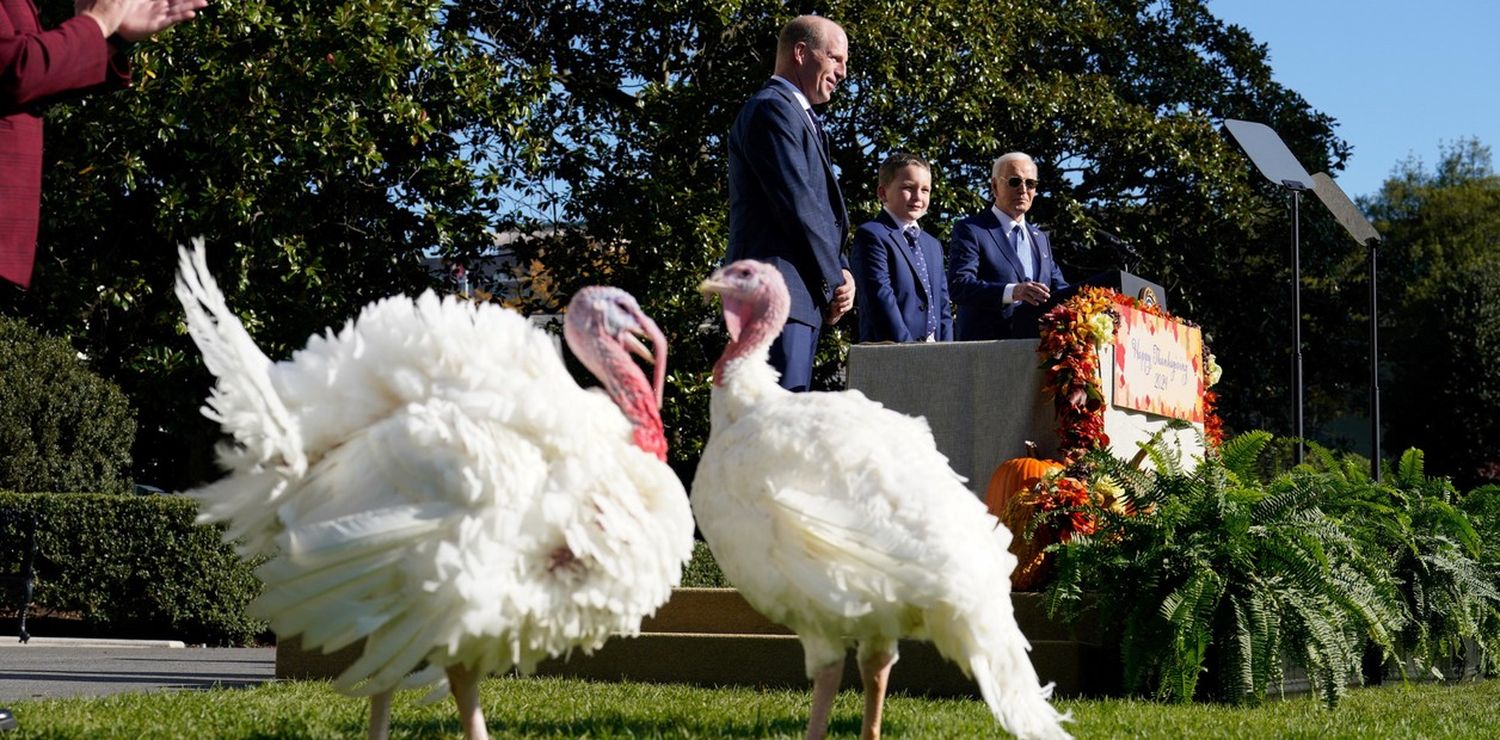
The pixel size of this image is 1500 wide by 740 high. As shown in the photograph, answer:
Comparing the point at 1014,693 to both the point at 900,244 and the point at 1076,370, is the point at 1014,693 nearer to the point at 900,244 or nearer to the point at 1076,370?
the point at 1076,370

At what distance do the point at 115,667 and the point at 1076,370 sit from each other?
7869 millimetres

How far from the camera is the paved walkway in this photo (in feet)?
30.7

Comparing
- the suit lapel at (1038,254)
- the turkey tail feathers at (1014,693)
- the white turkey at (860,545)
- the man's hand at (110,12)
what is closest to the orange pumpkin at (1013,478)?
the suit lapel at (1038,254)

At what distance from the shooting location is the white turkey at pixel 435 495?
411 cm

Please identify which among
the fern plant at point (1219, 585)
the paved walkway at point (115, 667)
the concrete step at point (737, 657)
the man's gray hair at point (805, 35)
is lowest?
the paved walkway at point (115, 667)

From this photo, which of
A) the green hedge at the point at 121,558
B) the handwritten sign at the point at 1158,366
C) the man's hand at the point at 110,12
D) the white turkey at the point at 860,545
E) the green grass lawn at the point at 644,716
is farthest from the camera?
the green hedge at the point at 121,558

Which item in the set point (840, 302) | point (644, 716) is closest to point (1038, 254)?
point (840, 302)

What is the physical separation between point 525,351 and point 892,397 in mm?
4688

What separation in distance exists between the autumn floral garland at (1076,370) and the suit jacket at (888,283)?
3.68ft

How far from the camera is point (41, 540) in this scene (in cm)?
1498

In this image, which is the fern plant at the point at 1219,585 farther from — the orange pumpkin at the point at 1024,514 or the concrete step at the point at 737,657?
the orange pumpkin at the point at 1024,514

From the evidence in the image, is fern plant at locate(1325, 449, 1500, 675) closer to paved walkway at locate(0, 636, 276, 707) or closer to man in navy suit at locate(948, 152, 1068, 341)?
man in navy suit at locate(948, 152, 1068, 341)

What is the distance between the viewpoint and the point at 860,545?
4.86m

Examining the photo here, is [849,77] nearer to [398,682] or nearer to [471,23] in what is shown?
[471,23]
